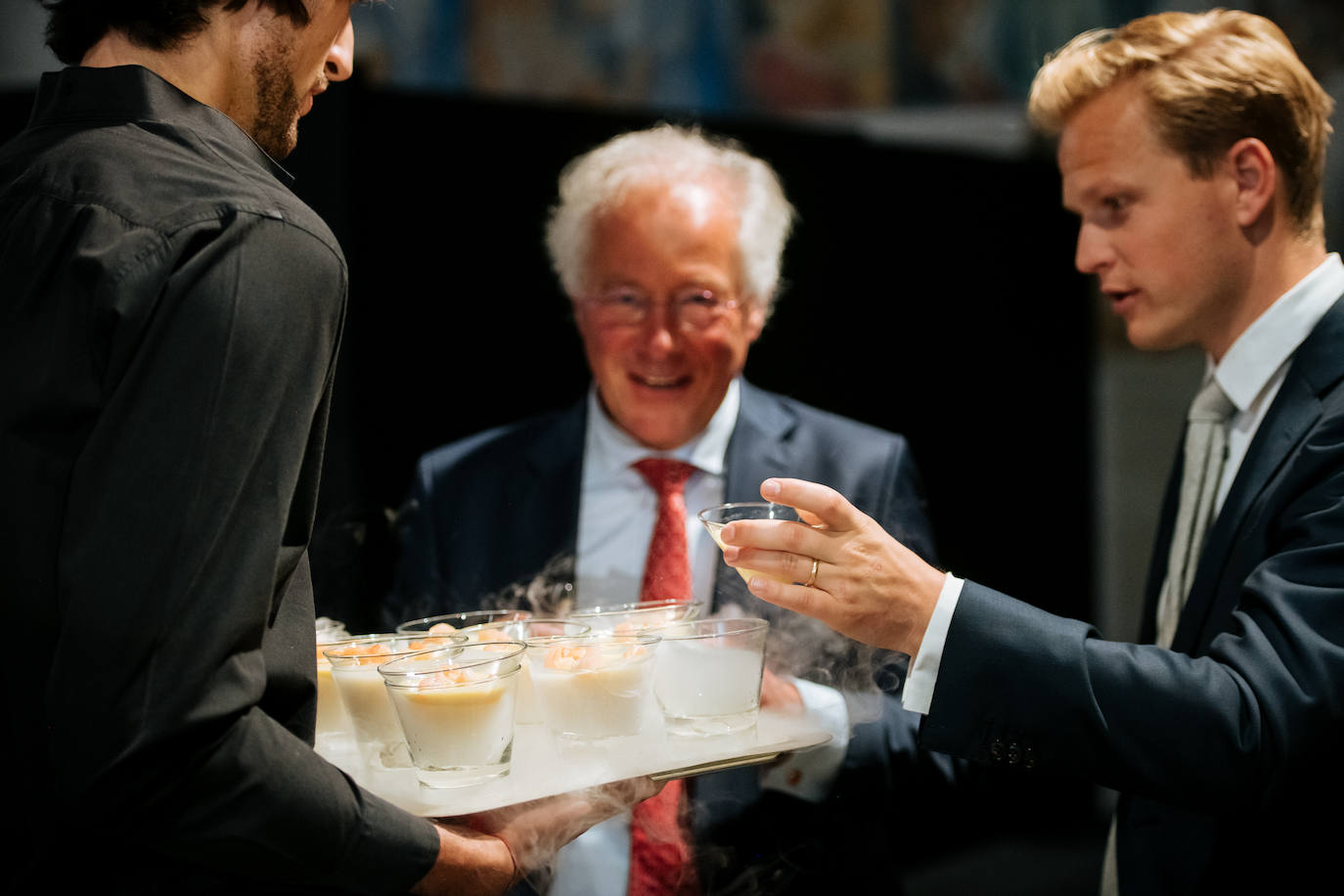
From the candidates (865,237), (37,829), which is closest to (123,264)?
(37,829)

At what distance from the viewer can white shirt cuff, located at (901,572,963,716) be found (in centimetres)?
176

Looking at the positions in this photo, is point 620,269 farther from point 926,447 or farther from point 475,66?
point 475,66

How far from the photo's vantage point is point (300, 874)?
138 cm

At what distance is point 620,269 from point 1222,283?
124cm

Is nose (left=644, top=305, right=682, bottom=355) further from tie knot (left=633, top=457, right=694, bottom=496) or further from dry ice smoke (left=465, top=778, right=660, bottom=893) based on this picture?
dry ice smoke (left=465, top=778, right=660, bottom=893)

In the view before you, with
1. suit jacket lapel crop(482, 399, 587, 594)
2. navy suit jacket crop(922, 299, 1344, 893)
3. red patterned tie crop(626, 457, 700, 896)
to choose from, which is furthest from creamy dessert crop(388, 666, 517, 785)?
suit jacket lapel crop(482, 399, 587, 594)

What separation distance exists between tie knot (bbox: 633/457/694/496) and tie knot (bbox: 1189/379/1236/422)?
1043mm

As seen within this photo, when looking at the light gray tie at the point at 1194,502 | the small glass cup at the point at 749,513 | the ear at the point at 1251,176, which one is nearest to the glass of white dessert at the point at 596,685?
the small glass cup at the point at 749,513

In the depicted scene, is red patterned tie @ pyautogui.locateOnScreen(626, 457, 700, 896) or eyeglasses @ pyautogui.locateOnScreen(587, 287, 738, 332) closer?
red patterned tie @ pyautogui.locateOnScreen(626, 457, 700, 896)

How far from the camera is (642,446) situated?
263cm

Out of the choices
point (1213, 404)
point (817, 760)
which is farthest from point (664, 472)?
point (1213, 404)

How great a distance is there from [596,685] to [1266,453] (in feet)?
3.92

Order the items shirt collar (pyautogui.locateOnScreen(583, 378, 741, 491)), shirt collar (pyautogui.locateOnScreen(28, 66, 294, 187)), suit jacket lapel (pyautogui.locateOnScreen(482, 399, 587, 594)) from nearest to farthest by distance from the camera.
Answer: shirt collar (pyautogui.locateOnScreen(28, 66, 294, 187)) < suit jacket lapel (pyautogui.locateOnScreen(482, 399, 587, 594)) < shirt collar (pyautogui.locateOnScreen(583, 378, 741, 491))

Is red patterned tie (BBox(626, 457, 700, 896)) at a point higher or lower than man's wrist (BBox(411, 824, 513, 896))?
lower
